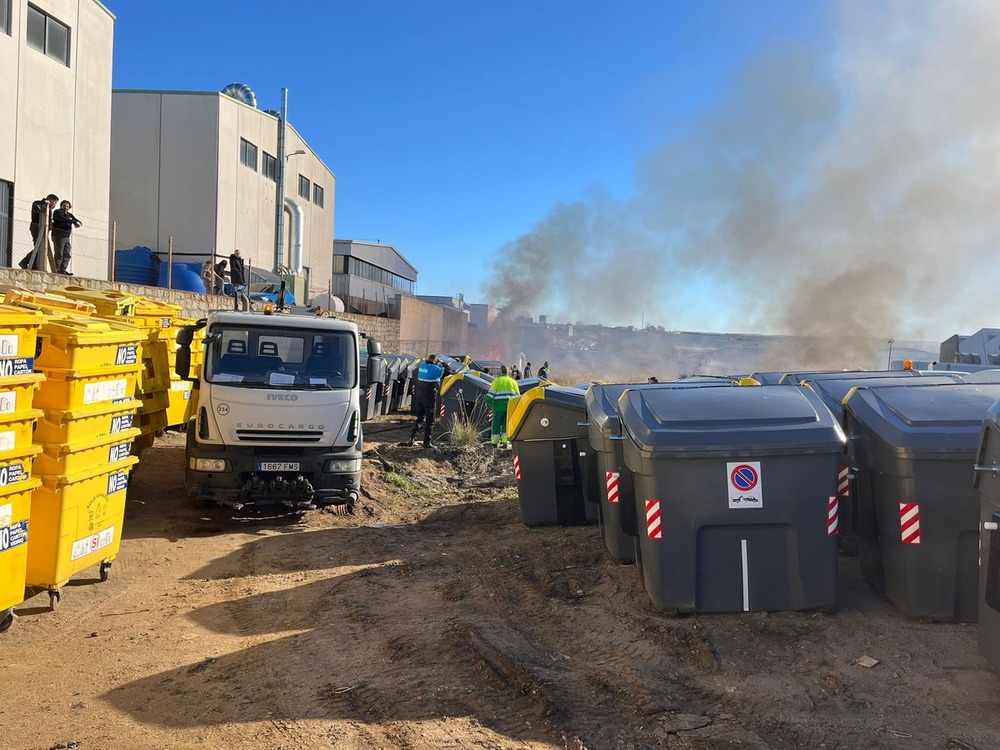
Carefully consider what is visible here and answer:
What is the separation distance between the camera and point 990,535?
156 inches

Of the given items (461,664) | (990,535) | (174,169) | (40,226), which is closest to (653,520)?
(461,664)

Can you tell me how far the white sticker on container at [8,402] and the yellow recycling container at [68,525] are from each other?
29.0 inches

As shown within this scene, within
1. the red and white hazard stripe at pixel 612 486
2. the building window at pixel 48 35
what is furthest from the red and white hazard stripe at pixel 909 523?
the building window at pixel 48 35

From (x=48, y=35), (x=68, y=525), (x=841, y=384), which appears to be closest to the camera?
(x=68, y=525)

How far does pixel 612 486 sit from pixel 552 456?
1.59 metres

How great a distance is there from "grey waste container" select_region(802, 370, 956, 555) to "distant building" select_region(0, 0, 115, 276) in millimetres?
14552

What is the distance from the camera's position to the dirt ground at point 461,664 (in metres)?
3.79

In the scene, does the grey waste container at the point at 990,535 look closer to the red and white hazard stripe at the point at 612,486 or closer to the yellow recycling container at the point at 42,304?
the red and white hazard stripe at the point at 612,486

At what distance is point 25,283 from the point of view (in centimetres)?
1185

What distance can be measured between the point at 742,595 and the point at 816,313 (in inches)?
1224

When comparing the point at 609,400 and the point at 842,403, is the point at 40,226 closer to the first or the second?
the point at 609,400

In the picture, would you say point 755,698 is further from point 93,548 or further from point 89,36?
point 89,36

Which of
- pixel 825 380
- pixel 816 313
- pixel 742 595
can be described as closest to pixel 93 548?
pixel 742 595

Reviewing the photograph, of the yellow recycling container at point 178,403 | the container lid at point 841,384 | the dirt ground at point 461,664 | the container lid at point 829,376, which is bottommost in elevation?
the dirt ground at point 461,664
